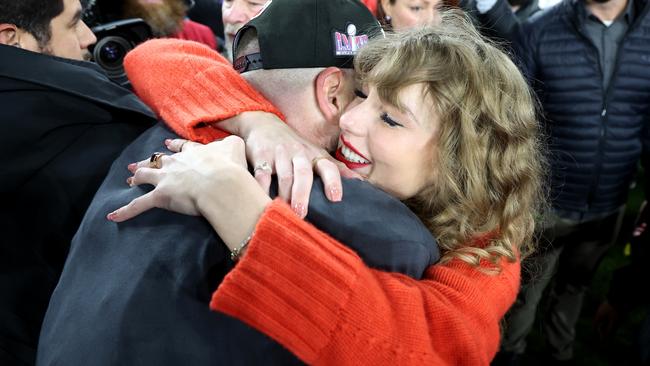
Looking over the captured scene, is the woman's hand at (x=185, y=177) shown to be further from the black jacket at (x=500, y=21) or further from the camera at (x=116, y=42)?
the black jacket at (x=500, y=21)

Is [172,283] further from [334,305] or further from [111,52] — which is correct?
[111,52]

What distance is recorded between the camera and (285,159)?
1.12m

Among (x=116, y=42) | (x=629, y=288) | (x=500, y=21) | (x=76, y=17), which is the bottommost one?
(x=629, y=288)

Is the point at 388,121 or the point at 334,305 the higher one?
the point at 388,121

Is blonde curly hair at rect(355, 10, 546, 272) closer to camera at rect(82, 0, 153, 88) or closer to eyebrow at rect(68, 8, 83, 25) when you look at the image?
eyebrow at rect(68, 8, 83, 25)

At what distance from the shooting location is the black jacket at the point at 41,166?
1.41 m

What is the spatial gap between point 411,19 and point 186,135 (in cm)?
146

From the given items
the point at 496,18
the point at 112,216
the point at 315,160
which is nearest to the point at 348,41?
the point at 315,160

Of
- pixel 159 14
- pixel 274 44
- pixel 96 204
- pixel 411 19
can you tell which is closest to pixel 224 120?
pixel 274 44

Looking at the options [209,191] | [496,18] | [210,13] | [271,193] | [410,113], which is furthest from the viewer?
[210,13]

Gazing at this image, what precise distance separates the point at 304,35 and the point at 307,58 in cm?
6

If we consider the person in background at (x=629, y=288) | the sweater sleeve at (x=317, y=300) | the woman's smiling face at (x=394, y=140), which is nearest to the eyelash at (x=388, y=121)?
the woman's smiling face at (x=394, y=140)

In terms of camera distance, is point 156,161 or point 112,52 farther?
point 112,52

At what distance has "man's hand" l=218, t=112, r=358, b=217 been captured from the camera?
1009 mm
